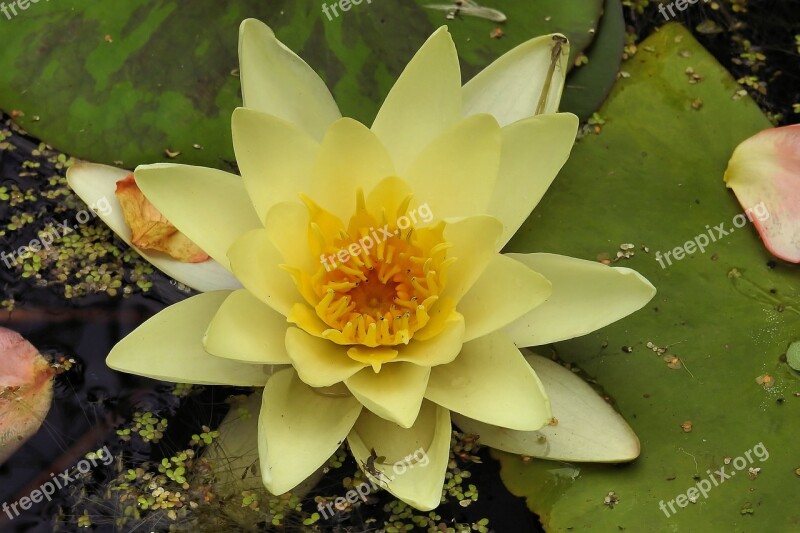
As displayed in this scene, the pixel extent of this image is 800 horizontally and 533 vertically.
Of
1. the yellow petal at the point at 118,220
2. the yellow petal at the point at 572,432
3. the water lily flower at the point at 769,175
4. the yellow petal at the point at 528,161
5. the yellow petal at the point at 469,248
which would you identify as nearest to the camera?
the yellow petal at the point at 469,248

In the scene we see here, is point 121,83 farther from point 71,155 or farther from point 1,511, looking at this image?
point 1,511

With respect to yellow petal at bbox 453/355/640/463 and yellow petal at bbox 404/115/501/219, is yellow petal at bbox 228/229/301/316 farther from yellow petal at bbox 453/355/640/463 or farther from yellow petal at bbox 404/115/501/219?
yellow petal at bbox 453/355/640/463

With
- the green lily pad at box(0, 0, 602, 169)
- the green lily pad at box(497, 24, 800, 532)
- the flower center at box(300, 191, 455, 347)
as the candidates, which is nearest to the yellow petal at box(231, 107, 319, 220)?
the flower center at box(300, 191, 455, 347)

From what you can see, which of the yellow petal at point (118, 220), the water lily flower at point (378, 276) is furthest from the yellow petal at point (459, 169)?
the yellow petal at point (118, 220)

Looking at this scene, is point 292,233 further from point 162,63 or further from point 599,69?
point 599,69

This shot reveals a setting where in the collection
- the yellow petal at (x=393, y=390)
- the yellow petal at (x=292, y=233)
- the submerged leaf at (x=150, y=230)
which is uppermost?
the yellow petal at (x=292, y=233)


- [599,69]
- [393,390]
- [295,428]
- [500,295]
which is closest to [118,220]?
[295,428]

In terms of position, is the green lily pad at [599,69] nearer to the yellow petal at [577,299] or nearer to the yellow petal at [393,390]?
the yellow petal at [577,299]
